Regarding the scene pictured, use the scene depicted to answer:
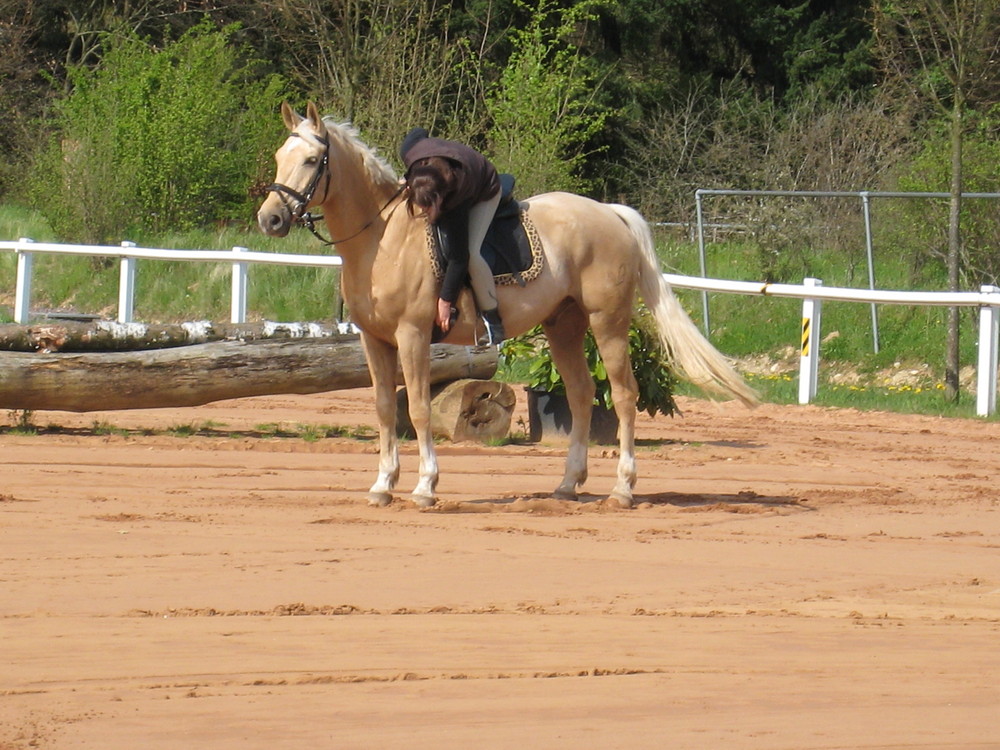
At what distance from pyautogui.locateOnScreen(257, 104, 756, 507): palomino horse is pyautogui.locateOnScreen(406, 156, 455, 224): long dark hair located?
0.89 feet

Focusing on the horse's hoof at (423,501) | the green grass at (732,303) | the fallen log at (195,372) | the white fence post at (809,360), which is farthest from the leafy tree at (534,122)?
the horse's hoof at (423,501)

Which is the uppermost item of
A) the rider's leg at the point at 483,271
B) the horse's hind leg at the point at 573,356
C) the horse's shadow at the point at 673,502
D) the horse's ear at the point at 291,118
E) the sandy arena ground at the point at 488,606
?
the horse's ear at the point at 291,118

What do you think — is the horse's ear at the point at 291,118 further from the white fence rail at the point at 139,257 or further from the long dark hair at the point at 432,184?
the white fence rail at the point at 139,257

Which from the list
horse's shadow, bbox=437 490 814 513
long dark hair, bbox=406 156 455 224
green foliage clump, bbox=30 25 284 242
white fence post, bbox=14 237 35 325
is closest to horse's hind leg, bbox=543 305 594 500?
horse's shadow, bbox=437 490 814 513

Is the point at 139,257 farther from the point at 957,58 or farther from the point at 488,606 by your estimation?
the point at 488,606

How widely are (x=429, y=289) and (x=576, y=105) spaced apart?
58.3 ft

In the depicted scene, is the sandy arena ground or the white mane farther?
the white mane

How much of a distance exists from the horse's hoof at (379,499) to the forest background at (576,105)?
9320 millimetres

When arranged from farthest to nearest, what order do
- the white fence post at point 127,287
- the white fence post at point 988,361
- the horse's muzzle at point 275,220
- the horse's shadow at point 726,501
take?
the white fence post at point 127,287 → the white fence post at point 988,361 → the horse's shadow at point 726,501 → the horse's muzzle at point 275,220

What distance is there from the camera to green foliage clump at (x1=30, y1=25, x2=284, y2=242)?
25672mm

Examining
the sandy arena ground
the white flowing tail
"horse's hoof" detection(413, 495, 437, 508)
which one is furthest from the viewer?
the white flowing tail

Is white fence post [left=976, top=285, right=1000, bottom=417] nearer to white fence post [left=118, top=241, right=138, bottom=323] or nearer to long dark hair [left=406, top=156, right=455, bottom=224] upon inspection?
long dark hair [left=406, top=156, right=455, bottom=224]

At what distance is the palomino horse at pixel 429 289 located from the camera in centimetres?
895

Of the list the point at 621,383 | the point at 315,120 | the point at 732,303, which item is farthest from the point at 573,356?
the point at 732,303
